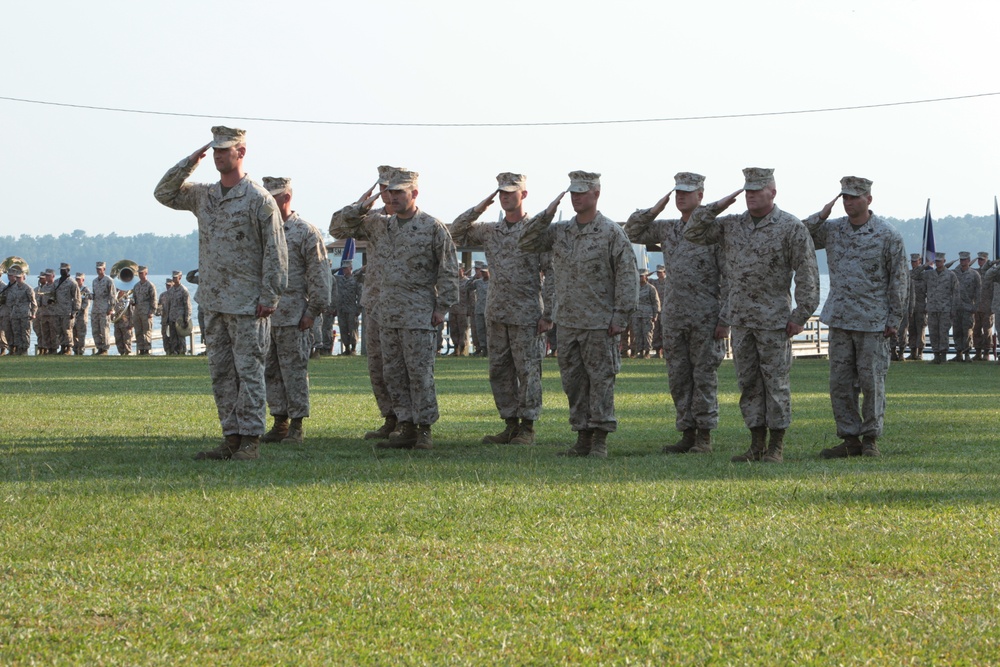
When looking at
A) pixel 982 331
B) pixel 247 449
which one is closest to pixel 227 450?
pixel 247 449

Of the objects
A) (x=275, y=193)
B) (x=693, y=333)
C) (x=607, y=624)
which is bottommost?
(x=607, y=624)

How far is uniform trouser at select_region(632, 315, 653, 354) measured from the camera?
34219mm

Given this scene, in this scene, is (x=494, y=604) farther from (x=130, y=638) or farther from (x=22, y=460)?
(x=22, y=460)

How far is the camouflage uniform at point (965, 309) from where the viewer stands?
32031mm

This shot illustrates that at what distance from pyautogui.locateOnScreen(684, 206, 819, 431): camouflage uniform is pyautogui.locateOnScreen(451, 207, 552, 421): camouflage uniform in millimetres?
2127

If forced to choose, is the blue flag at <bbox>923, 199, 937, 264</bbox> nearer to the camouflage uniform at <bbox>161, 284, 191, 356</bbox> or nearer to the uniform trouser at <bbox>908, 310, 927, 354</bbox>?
the uniform trouser at <bbox>908, 310, 927, 354</bbox>

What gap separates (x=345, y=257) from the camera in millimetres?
39312

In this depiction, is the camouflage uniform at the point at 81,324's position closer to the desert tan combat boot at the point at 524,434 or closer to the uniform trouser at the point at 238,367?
the desert tan combat boot at the point at 524,434

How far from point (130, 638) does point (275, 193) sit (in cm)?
757

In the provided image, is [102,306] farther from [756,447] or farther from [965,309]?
[756,447]

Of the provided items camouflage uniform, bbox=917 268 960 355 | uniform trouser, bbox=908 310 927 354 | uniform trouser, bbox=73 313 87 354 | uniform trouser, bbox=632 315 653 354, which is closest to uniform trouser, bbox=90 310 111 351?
uniform trouser, bbox=73 313 87 354

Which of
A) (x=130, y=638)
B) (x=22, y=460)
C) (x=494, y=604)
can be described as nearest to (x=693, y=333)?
(x=22, y=460)

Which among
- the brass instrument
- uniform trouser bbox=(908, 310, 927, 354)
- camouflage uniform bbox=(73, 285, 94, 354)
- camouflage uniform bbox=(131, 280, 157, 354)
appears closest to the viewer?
uniform trouser bbox=(908, 310, 927, 354)

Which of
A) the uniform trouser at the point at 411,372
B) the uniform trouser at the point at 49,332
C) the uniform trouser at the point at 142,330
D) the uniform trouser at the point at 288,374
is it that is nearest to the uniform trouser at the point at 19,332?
the uniform trouser at the point at 49,332
